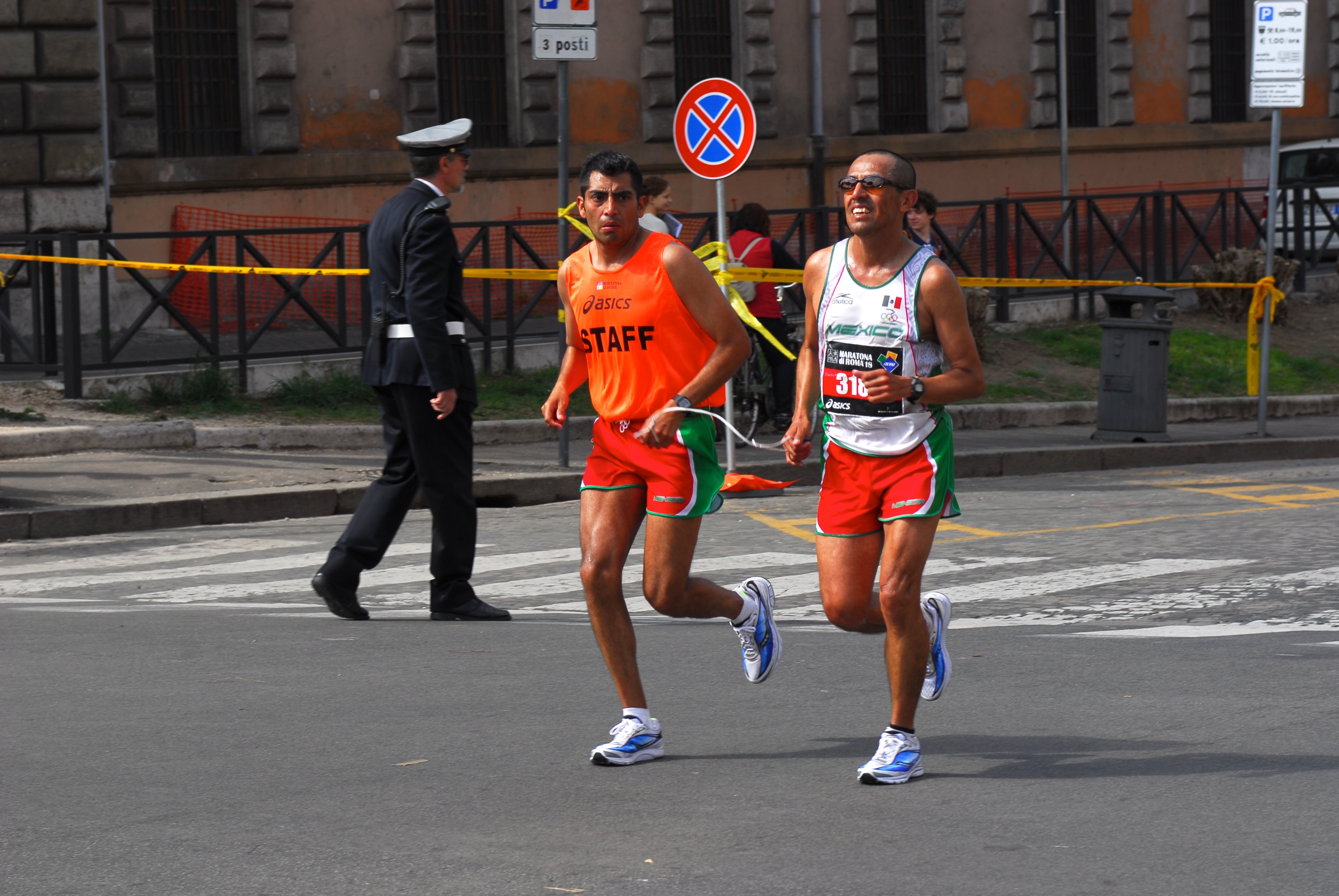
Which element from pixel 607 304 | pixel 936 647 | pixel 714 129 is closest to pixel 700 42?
pixel 714 129

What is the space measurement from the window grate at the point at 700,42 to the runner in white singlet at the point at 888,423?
20413 mm

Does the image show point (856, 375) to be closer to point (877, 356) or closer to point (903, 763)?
point (877, 356)

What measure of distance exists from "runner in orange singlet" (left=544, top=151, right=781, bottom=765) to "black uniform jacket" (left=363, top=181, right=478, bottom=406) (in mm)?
2025

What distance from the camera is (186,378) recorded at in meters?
14.4

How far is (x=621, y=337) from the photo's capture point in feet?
18.3

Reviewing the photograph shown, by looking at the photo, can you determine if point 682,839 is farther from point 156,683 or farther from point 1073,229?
point 1073,229

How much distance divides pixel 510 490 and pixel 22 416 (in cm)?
360

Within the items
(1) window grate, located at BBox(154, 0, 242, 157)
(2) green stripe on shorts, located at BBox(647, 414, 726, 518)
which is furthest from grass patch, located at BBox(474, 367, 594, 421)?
(2) green stripe on shorts, located at BBox(647, 414, 726, 518)

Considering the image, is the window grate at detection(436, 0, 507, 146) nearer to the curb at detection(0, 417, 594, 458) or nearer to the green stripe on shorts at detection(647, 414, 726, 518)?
the curb at detection(0, 417, 594, 458)

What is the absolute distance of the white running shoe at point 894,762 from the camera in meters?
5.11

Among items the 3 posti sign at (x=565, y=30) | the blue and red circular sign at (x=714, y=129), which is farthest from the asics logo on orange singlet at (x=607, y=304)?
the blue and red circular sign at (x=714, y=129)

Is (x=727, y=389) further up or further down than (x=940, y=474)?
further down

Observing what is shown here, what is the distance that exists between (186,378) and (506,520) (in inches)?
166

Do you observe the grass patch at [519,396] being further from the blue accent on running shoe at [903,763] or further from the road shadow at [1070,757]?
the blue accent on running shoe at [903,763]
